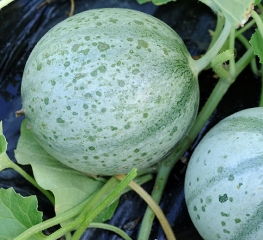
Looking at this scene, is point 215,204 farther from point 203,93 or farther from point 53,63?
point 203,93

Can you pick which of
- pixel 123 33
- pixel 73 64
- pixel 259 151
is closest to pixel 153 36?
pixel 123 33

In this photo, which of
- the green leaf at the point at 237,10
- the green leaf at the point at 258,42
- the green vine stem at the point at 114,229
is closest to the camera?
the green leaf at the point at 237,10

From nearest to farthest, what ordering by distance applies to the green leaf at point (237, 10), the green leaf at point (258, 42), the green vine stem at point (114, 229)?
the green leaf at point (237, 10), the green leaf at point (258, 42), the green vine stem at point (114, 229)

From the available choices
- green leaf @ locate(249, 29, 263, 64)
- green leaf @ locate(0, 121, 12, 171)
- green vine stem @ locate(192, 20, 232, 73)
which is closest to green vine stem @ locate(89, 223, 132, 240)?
green leaf @ locate(0, 121, 12, 171)

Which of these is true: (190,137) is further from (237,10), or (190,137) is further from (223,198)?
(237,10)

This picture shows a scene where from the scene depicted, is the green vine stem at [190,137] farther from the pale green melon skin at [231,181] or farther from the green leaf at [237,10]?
the green leaf at [237,10]

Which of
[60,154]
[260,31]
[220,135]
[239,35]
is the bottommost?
[60,154]

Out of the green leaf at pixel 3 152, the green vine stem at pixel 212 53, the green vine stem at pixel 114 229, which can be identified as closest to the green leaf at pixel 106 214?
the green vine stem at pixel 114 229
